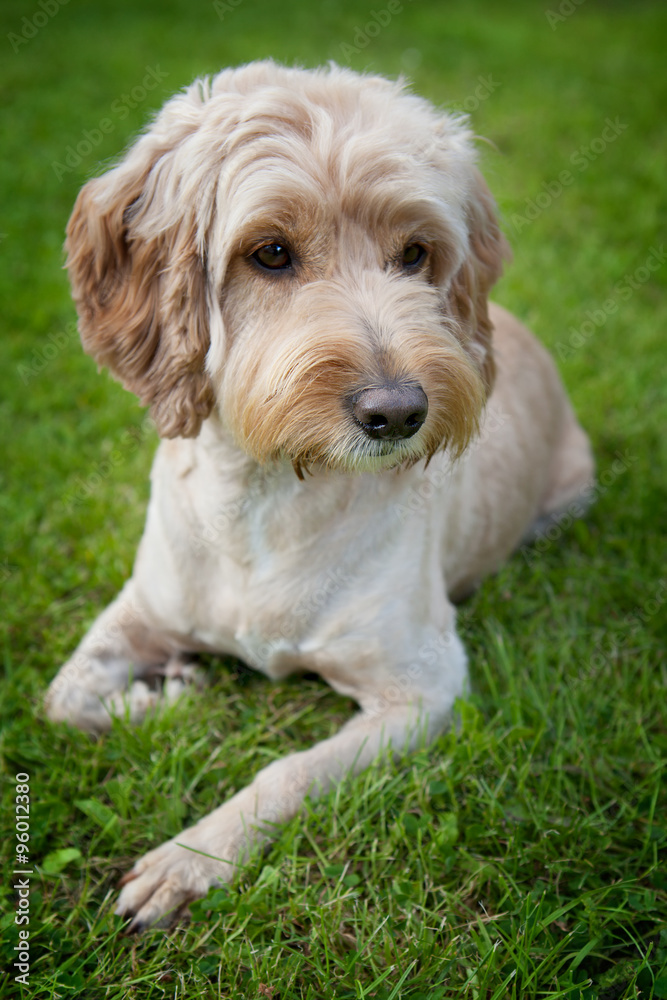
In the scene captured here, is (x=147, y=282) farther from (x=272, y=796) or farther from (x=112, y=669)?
(x=272, y=796)

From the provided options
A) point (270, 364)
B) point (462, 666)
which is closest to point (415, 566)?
point (462, 666)

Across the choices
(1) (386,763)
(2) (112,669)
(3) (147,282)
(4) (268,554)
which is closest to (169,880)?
(1) (386,763)

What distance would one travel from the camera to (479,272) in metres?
2.68

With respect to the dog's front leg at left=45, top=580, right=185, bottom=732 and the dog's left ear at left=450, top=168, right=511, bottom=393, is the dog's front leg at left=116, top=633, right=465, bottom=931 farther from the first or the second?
the dog's left ear at left=450, top=168, right=511, bottom=393

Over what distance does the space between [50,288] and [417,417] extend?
13.6 feet

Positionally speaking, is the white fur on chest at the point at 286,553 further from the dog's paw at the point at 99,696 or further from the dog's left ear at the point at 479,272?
the dog's left ear at the point at 479,272

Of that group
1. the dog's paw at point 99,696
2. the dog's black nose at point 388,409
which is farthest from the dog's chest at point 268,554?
the dog's black nose at point 388,409

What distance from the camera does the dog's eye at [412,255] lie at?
2412 mm

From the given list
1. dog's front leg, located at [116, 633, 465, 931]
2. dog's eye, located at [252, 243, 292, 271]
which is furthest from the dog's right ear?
dog's front leg, located at [116, 633, 465, 931]

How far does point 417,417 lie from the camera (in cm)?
209

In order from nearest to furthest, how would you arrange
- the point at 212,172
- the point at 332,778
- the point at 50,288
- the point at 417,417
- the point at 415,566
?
1. the point at 417,417
2. the point at 212,172
3. the point at 332,778
4. the point at 415,566
5. the point at 50,288

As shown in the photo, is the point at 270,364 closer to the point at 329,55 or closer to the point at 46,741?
the point at 46,741

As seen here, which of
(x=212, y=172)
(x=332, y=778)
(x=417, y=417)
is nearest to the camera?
(x=417, y=417)

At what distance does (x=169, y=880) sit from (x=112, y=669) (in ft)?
2.95
